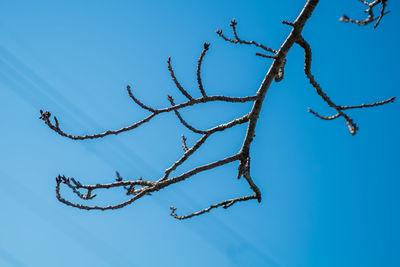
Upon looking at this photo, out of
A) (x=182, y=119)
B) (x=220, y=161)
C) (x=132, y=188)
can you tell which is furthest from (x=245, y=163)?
(x=132, y=188)

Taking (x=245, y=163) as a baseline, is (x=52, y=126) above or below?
below

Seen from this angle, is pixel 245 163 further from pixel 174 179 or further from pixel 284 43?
pixel 284 43

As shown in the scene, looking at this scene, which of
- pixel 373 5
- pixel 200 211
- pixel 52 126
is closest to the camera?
pixel 52 126

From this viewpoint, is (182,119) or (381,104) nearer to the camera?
(182,119)

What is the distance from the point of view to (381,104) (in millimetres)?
3242

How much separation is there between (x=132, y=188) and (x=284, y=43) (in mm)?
1808

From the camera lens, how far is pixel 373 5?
329cm

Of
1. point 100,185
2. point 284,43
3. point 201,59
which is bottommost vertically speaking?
point 100,185

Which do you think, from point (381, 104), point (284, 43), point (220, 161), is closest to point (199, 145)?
point (220, 161)

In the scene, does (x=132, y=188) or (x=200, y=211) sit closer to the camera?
Result: (x=132, y=188)

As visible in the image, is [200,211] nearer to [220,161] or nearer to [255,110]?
[220,161]

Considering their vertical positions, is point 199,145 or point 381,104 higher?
point 381,104

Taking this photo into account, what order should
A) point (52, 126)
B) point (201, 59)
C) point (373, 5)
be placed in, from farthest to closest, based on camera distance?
point (373, 5), point (52, 126), point (201, 59)

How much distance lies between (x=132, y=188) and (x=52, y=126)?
2.80 feet
